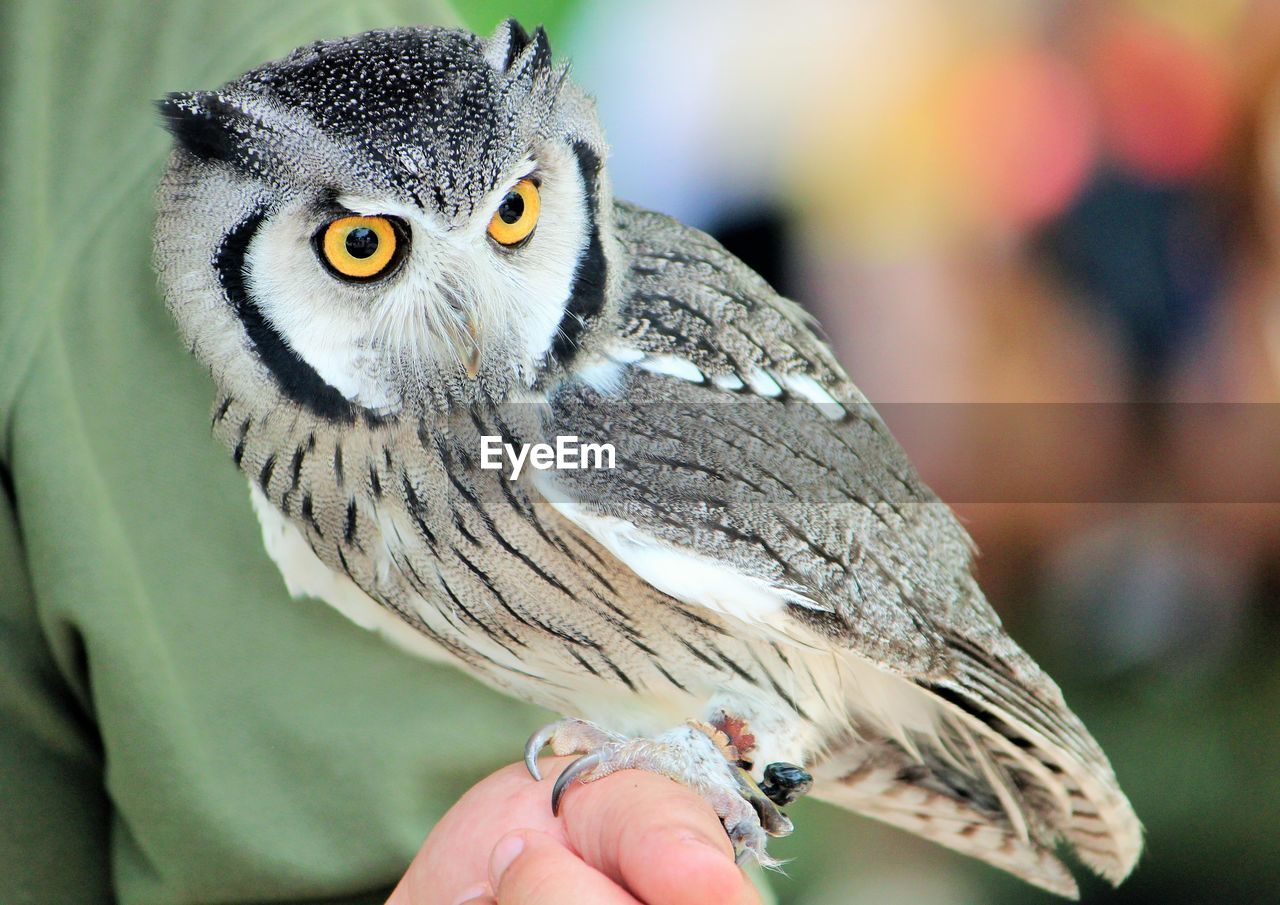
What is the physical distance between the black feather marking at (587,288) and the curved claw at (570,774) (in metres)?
0.25

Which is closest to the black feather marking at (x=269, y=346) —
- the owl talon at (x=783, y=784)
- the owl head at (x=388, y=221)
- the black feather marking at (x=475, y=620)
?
the owl head at (x=388, y=221)

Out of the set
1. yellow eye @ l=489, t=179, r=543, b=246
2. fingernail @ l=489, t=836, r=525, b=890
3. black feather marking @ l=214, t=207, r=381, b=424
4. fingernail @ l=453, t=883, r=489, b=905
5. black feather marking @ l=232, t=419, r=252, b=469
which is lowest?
fingernail @ l=453, t=883, r=489, b=905

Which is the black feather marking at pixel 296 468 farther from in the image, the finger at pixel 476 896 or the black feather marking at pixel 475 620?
the finger at pixel 476 896

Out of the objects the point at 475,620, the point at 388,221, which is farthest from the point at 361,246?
the point at 475,620

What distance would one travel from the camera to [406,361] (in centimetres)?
60

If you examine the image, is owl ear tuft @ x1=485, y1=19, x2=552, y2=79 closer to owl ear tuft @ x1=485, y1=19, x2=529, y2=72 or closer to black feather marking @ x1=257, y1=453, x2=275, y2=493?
owl ear tuft @ x1=485, y1=19, x2=529, y2=72

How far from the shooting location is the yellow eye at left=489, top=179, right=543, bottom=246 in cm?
57

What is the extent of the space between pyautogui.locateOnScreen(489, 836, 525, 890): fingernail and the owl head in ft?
0.87

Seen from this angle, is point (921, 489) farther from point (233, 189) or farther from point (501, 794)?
point (233, 189)

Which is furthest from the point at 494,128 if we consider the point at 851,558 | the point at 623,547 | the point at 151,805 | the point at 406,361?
the point at 151,805

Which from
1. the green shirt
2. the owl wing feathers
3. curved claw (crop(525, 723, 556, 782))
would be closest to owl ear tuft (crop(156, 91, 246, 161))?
the green shirt

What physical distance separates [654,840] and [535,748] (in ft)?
0.45

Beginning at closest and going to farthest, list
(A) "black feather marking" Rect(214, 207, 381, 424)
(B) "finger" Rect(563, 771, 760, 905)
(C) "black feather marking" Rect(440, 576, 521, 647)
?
(B) "finger" Rect(563, 771, 760, 905) < (A) "black feather marking" Rect(214, 207, 381, 424) < (C) "black feather marking" Rect(440, 576, 521, 647)

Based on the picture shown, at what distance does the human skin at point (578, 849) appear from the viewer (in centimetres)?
47
